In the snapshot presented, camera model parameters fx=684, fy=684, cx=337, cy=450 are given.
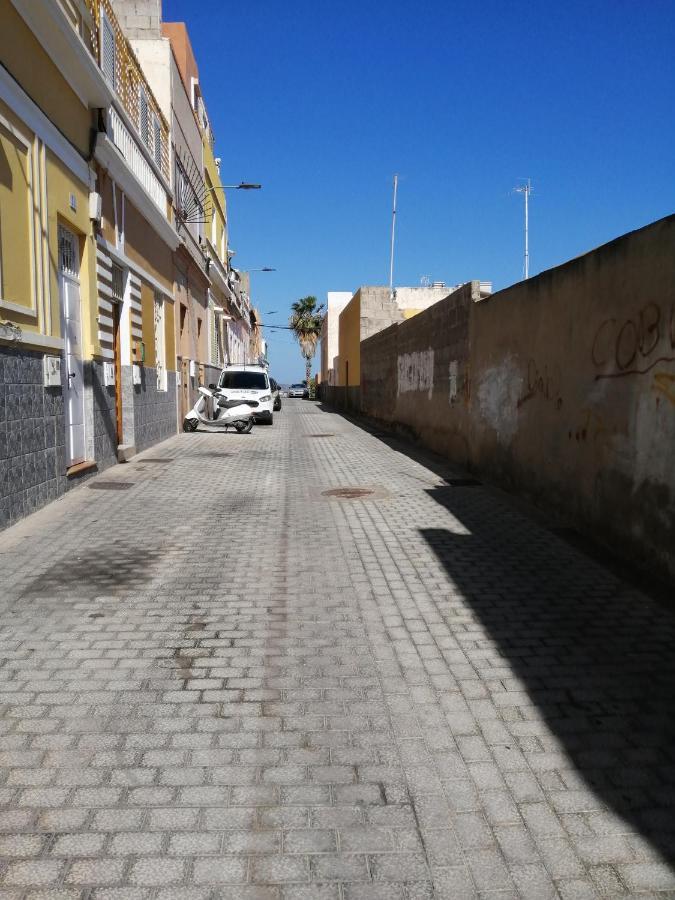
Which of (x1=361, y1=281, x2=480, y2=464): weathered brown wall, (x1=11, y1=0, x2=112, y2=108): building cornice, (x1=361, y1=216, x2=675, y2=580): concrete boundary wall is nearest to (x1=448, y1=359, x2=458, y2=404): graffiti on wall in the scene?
(x1=361, y1=281, x2=480, y2=464): weathered brown wall

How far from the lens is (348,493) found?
9383 millimetres

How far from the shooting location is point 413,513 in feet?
26.2

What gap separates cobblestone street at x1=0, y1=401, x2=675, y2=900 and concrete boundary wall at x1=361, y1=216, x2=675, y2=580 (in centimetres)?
68

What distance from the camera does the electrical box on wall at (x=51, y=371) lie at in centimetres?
769

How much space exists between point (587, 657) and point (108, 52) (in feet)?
37.3

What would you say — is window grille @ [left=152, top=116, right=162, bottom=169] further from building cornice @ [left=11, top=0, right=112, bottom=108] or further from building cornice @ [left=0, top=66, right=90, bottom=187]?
building cornice @ [left=0, top=66, right=90, bottom=187]

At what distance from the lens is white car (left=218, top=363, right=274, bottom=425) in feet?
68.3

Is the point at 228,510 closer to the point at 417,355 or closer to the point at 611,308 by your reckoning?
the point at 611,308

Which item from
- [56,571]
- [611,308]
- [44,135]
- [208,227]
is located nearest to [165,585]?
[56,571]

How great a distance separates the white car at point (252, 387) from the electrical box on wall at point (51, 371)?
12.4 metres

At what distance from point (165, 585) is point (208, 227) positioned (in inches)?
941

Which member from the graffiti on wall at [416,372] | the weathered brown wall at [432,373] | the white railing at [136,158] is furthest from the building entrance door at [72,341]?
the graffiti on wall at [416,372]

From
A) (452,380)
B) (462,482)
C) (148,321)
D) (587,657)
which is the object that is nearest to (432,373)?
(452,380)

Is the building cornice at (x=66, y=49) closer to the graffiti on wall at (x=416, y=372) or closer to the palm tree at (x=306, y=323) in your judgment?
the graffiti on wall at (x=416, y=372)
